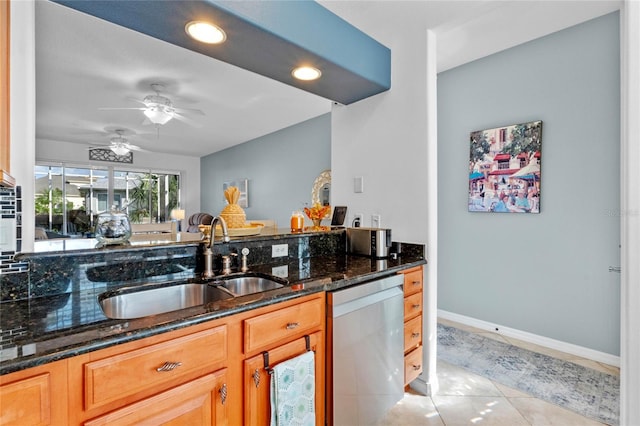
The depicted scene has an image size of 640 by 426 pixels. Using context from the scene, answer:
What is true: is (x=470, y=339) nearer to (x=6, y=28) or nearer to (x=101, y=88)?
(x=6, y=28)

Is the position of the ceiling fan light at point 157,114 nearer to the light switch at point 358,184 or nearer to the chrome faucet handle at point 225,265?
the light switch at point 358,184

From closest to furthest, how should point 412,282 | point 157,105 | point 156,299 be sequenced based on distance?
point 156,299
point 412,282
point 157,105

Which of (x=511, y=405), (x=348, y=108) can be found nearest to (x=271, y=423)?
(x=511, y=405)

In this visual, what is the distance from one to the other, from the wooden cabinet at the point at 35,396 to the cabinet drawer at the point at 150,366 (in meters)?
0.05

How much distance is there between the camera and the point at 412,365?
6.49 feet

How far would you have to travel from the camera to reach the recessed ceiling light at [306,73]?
1925 mm

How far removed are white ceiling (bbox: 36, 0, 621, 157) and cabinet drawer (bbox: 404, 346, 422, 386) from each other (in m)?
2.17

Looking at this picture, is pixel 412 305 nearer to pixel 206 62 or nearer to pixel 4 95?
pixel 4 95

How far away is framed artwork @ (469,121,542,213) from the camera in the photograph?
266 cm

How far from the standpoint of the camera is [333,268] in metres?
1.79

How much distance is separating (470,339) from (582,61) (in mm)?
2456

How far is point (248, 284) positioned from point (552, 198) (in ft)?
8.38

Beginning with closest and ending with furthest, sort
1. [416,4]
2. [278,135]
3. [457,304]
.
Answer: [416,4], [457,304], [278,135]

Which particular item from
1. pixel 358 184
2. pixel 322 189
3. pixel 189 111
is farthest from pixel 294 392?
pixel 189 111
